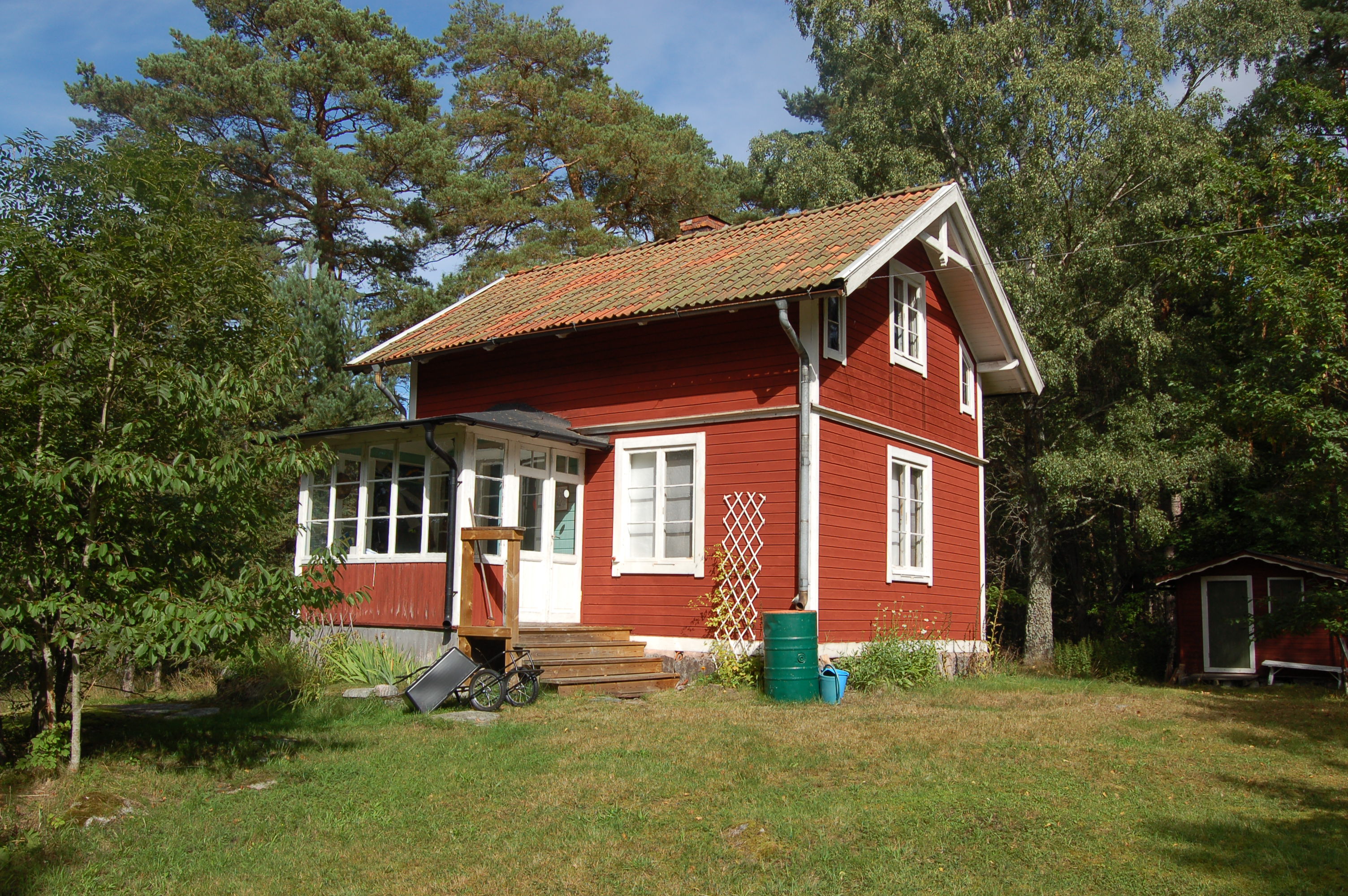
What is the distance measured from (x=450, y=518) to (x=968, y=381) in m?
8.80

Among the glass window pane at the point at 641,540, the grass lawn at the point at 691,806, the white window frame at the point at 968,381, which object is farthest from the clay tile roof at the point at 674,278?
the grass lawn at the point at 691,806

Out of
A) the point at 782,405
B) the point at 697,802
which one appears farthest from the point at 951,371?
the point at 697,802

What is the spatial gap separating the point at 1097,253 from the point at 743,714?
13.0 m

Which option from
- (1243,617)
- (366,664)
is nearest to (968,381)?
(1243,617)

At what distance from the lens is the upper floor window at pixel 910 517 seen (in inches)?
556

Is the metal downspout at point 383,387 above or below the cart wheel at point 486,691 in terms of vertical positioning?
above

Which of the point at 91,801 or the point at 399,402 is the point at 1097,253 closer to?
the point at 399,402

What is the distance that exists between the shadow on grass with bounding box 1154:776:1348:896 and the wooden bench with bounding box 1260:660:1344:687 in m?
10.1

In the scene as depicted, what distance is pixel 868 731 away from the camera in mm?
→ 8922

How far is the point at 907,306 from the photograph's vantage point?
48.8 ft

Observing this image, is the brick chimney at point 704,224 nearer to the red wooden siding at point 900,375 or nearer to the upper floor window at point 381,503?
the red wooden siding at point 900,375

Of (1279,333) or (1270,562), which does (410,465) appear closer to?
(1279,333)

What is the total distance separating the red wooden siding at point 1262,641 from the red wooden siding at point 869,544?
3.81 metres

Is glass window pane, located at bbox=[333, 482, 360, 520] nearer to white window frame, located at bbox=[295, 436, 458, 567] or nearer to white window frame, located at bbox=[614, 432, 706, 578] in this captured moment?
white window frame, located at bbox=[295, 436, 458, 567]
